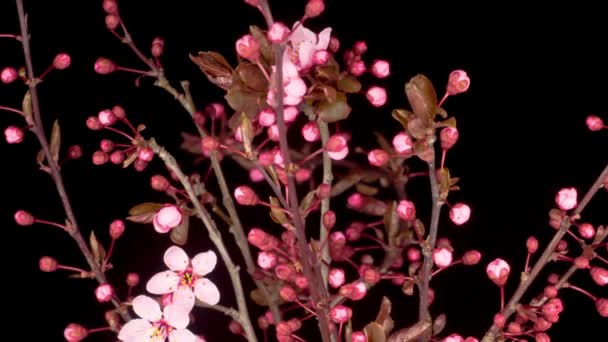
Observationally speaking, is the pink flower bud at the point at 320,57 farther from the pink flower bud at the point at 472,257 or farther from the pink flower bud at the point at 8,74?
the pink flower bud at the point at 8,74

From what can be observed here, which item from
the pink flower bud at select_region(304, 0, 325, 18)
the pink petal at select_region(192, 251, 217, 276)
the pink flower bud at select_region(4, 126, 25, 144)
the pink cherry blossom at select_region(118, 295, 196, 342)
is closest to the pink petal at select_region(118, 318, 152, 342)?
the pink cherry blossom at select_region(118, 295, 196, 342)

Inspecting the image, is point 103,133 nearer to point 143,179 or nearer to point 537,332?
point 143,179

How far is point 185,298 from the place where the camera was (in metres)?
1.28

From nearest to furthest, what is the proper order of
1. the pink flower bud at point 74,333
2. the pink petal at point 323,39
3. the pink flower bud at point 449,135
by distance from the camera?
the pink flower bud at point 449,135 < the pink petal at point 323,39 < the pink flower bud at point 74,333

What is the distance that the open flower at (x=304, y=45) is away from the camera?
114 cm

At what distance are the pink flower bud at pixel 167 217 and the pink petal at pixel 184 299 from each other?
112 millimetres

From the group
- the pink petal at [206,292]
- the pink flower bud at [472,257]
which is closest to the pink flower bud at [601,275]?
the pink flower bud at [472,257]

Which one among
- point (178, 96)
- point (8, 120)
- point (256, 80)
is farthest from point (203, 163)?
point (256, 80)

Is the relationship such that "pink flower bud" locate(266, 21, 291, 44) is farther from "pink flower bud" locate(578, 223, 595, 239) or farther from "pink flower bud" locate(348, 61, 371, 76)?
"pink flower bud" locate(578, 223, 595, 239)

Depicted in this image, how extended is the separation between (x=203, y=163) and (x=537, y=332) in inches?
34.9

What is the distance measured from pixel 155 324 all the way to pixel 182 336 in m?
0.05

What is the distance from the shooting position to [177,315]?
128 cm

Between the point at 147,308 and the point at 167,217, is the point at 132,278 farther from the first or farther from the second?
the point at 167,217

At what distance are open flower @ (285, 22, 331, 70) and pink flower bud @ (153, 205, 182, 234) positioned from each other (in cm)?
27
